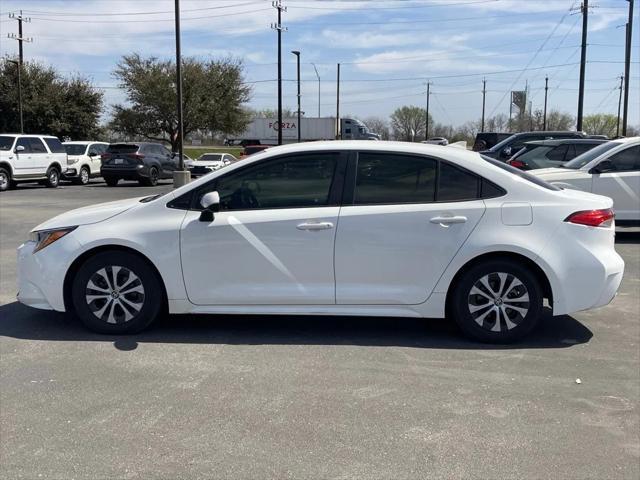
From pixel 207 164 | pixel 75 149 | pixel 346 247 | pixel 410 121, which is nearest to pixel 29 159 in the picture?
pixel 75 149

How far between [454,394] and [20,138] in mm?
21483

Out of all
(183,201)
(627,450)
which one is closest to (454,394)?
(627,450)

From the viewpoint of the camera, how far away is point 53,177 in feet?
75.6

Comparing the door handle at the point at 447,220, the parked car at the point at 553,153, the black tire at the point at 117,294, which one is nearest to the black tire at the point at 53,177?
the parked car at the point at 553,153

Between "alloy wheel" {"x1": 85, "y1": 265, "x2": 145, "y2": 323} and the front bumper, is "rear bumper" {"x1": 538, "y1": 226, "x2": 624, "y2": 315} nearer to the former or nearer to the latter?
"alloy wheel" {"x1": 85, "y1": 265, "x2": 145, "y2": 323}

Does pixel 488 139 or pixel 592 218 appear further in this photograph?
pixel 488 139

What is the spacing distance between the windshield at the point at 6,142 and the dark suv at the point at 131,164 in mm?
3672

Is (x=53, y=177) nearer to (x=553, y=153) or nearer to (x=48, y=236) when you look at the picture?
(x=553, y=153)

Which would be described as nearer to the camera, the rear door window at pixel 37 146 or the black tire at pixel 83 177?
the rear door window at pixel 37 146

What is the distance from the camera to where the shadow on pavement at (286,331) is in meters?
5.06

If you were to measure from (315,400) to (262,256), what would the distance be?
1403 mm

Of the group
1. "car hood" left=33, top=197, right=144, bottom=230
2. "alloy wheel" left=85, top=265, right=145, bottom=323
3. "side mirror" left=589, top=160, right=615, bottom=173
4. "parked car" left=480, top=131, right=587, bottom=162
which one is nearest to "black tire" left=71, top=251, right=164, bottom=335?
"alloy wheel" left=85, top=265, right=145, bottom=323

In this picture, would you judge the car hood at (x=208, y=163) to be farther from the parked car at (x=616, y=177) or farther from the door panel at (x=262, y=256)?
the door panel at (x=262, y=256)

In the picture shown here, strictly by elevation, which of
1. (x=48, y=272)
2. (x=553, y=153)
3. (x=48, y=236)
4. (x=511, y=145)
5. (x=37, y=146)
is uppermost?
(x=511, y=145)
